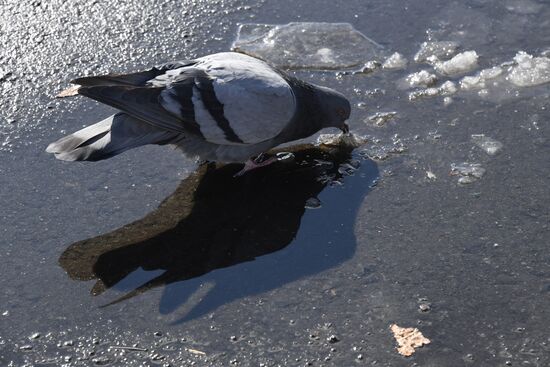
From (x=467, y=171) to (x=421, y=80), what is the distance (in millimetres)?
869

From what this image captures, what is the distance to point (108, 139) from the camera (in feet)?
15.1

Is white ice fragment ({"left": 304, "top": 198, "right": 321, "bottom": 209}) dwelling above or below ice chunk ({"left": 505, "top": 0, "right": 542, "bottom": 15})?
below

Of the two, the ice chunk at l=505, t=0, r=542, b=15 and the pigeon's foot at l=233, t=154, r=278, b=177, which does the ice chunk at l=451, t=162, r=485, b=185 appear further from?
the ice chunk at l=505, t=0, r=542, b=15

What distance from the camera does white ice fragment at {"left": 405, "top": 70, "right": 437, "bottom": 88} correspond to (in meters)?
5.34

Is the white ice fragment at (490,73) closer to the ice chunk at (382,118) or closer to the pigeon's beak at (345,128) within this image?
the ice chunk at (382,118)

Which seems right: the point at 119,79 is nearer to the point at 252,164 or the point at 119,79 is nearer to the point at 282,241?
the point at 252,164

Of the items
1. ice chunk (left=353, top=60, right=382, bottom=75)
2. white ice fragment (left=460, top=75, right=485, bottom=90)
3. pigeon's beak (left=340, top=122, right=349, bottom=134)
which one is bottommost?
white ice fragment (left=460, top=75, right=485, bottom=90)

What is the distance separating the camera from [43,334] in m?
3.97

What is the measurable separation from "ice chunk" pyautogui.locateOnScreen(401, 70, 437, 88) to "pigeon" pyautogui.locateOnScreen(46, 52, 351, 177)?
0.64 meters

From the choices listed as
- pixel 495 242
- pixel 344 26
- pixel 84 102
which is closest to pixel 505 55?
pixel 344 26

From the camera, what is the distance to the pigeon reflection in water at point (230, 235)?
4.24m

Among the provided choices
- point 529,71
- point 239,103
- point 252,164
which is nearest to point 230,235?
point 252,164

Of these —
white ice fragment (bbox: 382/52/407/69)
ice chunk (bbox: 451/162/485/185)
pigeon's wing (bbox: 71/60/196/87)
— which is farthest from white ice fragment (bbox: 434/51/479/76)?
pigeon's wing (bbox: 71/60/196/87)

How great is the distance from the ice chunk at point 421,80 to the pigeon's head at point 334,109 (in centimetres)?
54
